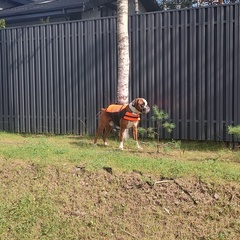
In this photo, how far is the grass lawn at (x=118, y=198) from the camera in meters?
4.32

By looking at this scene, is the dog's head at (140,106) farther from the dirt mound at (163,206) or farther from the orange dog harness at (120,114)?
the dirt mound at (163,206)

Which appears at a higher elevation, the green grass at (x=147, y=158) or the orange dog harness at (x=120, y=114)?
the orange dog harness at (x=120, y=114)

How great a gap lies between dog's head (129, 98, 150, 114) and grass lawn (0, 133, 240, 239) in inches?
39.0

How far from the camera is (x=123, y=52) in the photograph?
7.62 metres

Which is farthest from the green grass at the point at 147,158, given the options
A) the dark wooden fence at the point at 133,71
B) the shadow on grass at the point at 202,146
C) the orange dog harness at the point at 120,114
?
the dark wooden fence at the point at 133,71

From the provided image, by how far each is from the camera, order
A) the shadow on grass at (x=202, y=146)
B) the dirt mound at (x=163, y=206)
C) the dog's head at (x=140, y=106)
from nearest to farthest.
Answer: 1. the dirt mound at (x=163, y=206)
2. the dog's head at (x=140, y=106)
3. the shadow on grass at (x=202, y=146)

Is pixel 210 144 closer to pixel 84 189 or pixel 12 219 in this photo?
pixel 84 189

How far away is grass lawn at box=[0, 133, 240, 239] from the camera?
4.32m

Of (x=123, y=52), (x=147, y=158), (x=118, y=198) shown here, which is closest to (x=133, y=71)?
(x=123, y=52)

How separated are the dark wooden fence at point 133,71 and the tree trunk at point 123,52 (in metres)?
0.44

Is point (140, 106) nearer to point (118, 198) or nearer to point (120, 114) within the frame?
point (120, 114)

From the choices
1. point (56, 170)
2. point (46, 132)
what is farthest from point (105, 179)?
point (46, 132)

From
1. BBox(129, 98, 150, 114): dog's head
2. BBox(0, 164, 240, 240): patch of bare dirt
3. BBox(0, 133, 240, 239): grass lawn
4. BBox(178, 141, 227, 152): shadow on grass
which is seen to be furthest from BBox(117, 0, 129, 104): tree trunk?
BBox(0, 164, 240, 240): patch of bare dirt

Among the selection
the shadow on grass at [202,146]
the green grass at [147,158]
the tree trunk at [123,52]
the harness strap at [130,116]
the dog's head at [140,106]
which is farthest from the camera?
the tree trunk at [123,52]
